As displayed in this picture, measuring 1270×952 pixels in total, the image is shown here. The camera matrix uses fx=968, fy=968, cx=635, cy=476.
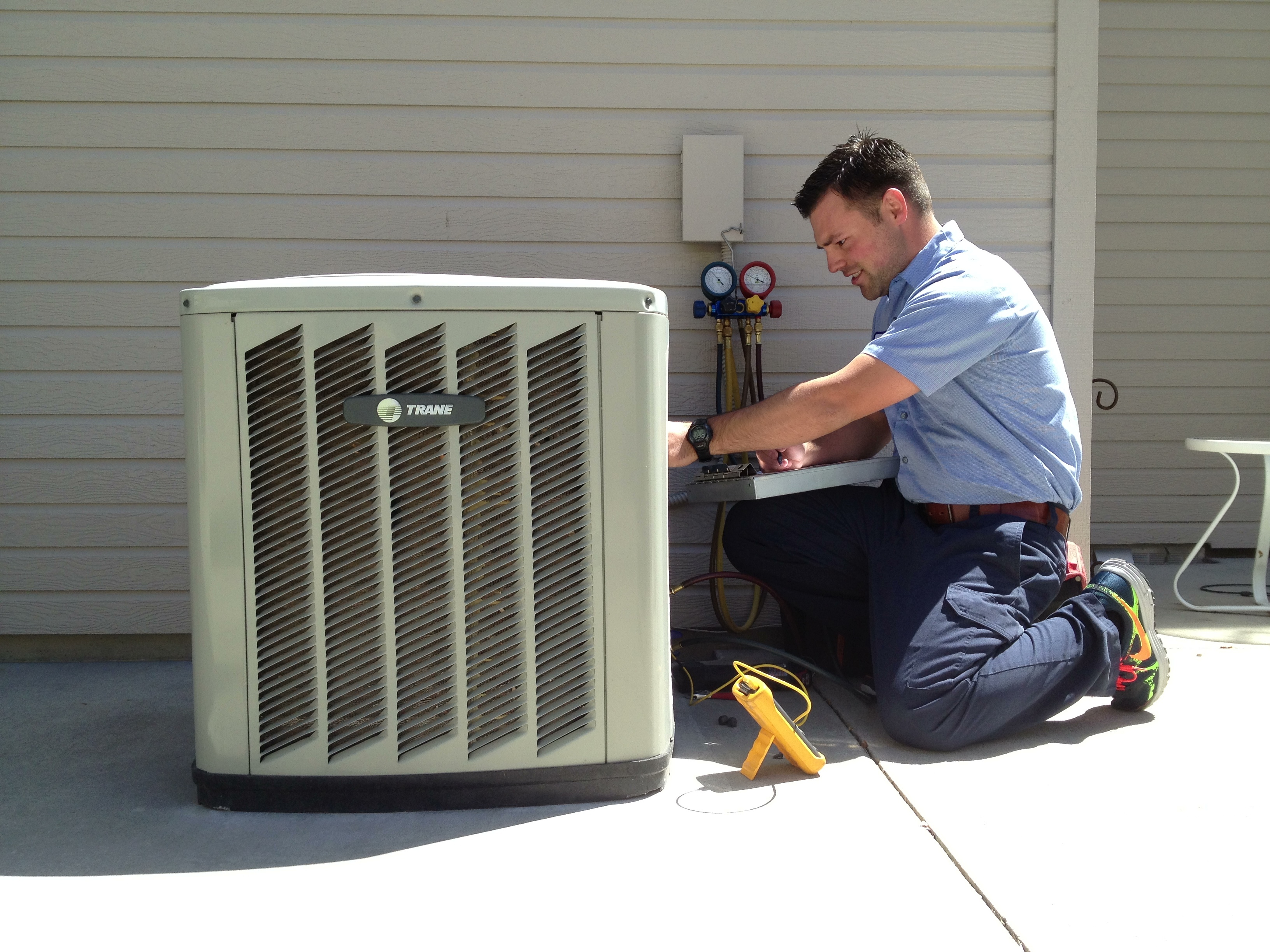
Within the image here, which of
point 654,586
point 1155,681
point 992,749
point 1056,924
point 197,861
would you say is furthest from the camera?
point 1155,681

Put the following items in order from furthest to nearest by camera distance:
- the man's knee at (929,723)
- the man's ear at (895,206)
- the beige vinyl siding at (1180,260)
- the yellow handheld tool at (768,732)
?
the beige vinyl siding at (1180,260) < the man's ear at (895,206) < the man's knee at (929,723) < the yellow handheld tool at (768,732)

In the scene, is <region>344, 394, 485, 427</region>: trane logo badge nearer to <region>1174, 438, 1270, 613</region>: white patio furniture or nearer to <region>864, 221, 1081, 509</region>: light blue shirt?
<region>864, 221, 1081, 509</region>: light blue shirt

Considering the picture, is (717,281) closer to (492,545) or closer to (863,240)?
(863,240)

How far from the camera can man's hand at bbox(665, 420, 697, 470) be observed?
1.93 m

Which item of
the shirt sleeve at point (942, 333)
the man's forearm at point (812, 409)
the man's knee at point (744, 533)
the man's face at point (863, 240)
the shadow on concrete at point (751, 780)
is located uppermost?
the man's face at point (863, 240)

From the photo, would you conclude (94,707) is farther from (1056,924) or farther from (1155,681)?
(1155,681)

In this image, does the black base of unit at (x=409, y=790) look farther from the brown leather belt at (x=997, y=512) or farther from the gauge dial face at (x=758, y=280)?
the gauge dial face at (x=758, y=280)

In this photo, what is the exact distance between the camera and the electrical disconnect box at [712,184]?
2.53 m

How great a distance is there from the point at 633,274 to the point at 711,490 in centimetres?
86

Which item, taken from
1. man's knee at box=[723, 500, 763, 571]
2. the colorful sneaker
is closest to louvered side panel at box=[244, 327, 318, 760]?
man's knee at box=[723, 500, 763, 571]

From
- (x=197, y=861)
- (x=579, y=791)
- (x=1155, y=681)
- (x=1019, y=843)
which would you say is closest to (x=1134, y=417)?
(x=1155, y=681)

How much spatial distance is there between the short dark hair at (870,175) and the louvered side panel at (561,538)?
3.14 ft

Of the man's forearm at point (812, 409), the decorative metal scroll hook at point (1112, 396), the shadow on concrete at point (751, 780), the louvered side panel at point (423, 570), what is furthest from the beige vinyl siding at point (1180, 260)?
the louvered side panel at point (423, 570)

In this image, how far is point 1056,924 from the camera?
118 cm
